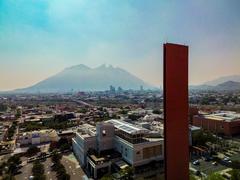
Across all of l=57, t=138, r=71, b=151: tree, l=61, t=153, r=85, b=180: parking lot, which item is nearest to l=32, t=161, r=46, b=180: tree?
l=61, t=153, r=85, b=180: parking lot

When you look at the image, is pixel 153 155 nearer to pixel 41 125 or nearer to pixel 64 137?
pixel 64 137

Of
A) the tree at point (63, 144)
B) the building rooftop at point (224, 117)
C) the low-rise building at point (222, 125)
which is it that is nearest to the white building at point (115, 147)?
the tree at point (63, 144)

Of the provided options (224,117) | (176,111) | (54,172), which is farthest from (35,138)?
(224,117)

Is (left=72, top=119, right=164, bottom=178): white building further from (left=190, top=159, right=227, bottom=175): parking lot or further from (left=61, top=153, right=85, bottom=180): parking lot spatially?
(left=190, top=159, right=227, bottom=175): parking lot

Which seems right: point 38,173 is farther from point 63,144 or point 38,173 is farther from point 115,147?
point 63,144

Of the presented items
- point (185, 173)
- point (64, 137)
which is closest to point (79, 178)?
point (185, 173)

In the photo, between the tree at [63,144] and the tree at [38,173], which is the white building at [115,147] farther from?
the tree at [63,144]

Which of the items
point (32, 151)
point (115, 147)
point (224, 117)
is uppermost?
point (224, 117)

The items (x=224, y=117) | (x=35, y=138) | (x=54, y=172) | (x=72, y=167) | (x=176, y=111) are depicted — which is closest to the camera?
(x=176, y=111)
